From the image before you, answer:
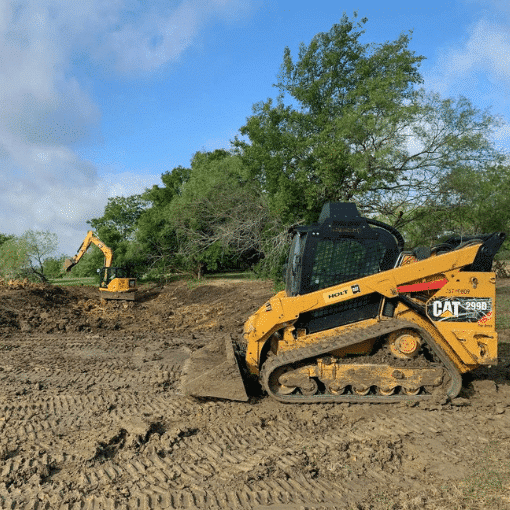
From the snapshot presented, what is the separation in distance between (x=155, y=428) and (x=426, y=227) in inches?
550

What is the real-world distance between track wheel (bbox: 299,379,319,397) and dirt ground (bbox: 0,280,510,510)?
182mm

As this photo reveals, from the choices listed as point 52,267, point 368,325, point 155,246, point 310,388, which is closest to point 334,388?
point 310,388

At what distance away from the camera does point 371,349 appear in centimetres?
571

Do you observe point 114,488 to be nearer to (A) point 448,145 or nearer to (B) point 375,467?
(B) point 375,467

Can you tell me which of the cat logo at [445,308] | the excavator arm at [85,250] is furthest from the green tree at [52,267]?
the cat logo at [445,308]

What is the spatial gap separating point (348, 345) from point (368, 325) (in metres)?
0.46

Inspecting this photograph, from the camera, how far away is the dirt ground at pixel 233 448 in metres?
3.65

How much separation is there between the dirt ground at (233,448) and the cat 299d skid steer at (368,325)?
0.28 meters

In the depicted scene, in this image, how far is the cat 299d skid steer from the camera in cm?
549

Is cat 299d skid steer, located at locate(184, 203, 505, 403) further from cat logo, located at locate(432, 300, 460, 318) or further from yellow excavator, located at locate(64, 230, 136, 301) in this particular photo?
yellow excavator, located at locate(64, 230, 136, 301)

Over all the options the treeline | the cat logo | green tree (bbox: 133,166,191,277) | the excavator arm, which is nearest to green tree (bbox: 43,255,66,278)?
green tree (bbox: 133,166,191,277)

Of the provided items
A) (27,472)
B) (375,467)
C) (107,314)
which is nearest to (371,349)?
(375,467)

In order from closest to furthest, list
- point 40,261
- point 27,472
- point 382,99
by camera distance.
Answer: point 27,472, point 382,99, point 40,261

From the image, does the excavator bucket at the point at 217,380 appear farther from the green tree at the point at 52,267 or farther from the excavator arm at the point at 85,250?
the green tree at the point at 52,267
